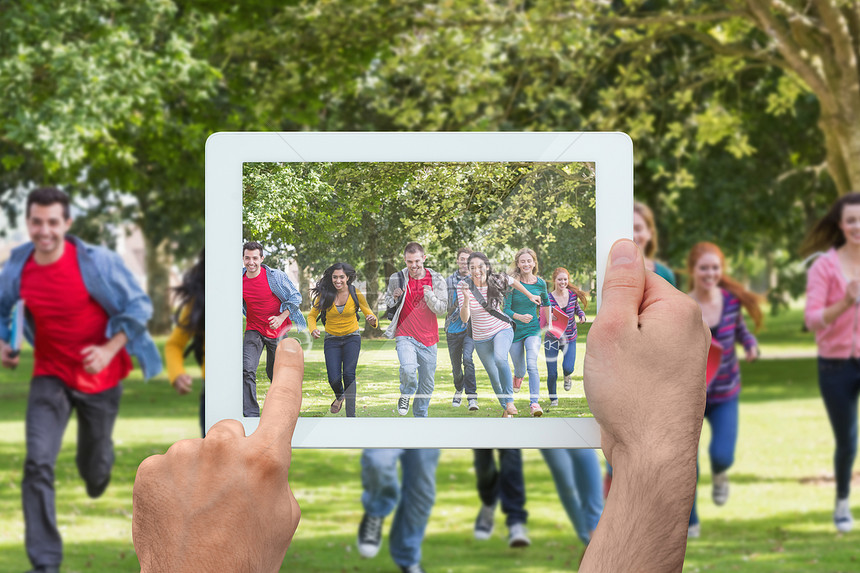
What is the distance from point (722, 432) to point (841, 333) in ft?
3.19

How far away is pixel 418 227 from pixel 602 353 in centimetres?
42

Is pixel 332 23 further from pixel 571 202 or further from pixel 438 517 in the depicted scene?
pixel 571 202

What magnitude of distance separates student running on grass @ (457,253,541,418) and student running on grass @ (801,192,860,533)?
16.4 ft

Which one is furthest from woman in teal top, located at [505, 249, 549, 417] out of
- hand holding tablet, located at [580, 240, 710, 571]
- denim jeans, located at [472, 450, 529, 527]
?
denim jeans, located at [472, 450, 529, 527]

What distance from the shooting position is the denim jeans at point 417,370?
5.26 feet

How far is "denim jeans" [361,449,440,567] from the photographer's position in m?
4.95

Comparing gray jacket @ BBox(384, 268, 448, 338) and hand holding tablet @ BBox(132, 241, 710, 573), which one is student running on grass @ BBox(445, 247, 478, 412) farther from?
hand holding tablet @ BBox(132, 241, 710, 573)

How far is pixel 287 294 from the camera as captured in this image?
1.62 m

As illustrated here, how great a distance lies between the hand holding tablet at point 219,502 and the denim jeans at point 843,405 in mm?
5496

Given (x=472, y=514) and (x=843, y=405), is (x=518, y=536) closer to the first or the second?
(x=472, y=514)

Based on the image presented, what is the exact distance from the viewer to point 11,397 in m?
17.0

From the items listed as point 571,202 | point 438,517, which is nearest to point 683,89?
point 438,517

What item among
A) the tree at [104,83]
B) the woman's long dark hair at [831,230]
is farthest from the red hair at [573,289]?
the tree at [104,83]

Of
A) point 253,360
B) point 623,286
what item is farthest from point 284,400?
point 623,286
